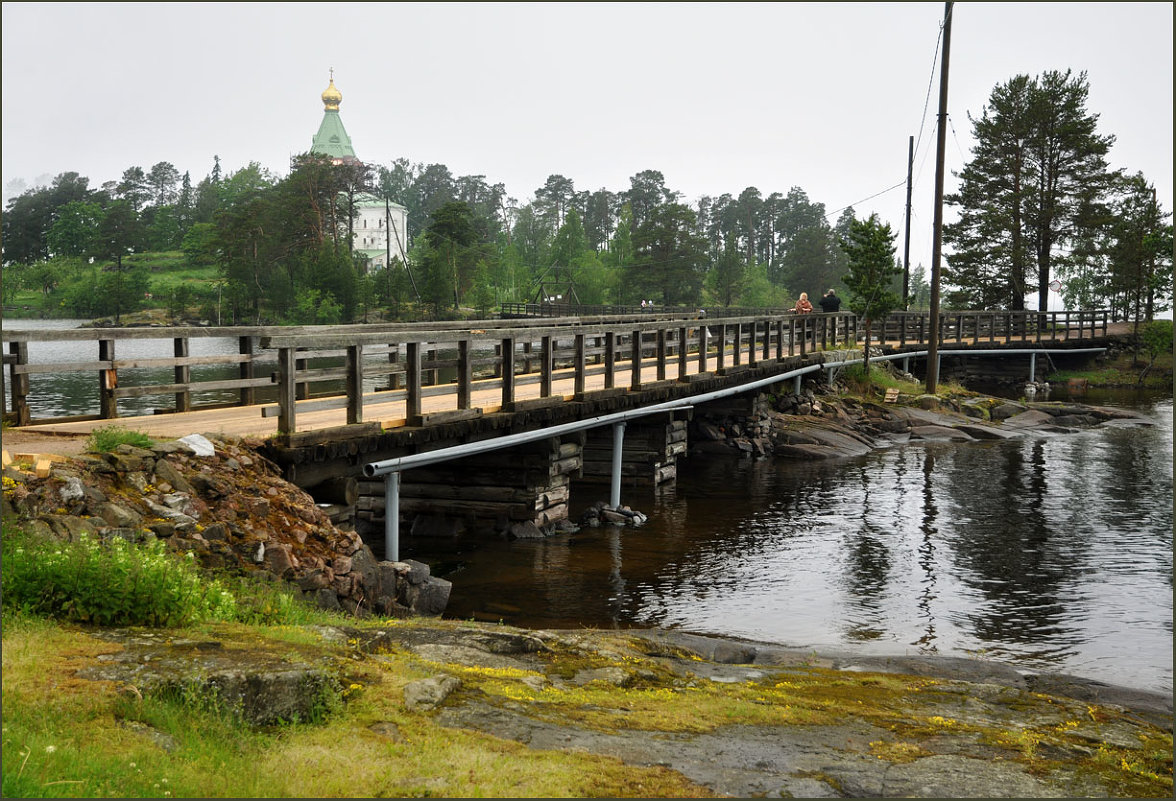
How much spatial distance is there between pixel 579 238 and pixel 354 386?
106061 millimetres

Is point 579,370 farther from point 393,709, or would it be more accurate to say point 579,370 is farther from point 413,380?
point 393,709

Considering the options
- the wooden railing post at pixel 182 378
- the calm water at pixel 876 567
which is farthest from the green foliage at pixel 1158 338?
the wooden railing post at pixel 182 378

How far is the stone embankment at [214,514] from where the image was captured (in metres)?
8.25

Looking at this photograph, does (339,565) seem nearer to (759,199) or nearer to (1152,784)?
(1152,784)

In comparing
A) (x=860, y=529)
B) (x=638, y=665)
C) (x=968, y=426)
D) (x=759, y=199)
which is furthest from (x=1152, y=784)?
(x=759, y=199)

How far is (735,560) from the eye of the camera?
1602 centimetres

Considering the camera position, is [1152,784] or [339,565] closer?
[1152,784]

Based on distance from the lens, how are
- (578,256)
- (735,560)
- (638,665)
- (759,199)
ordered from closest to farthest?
1. (638,665)
2. (735,560)
3. (578,256)
4. (759,199)

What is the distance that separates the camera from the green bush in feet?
23.2

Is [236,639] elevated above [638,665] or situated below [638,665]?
above

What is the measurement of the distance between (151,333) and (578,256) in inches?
4166

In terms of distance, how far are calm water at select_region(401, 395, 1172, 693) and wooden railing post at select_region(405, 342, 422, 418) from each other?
243cm

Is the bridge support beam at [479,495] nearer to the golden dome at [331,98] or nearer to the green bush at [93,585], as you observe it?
the green bush at [93,585]

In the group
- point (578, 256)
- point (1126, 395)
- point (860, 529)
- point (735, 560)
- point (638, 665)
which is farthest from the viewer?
point (578, 256)
